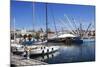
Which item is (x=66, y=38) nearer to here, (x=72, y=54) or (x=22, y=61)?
(x=72, y=54)

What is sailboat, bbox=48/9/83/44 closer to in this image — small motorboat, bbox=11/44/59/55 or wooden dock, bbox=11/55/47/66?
small motorboat, bbox=11/44/59/55

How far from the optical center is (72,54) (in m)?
3.02

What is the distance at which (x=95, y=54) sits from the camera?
3154 millimetres

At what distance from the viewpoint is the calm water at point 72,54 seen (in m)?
2.92

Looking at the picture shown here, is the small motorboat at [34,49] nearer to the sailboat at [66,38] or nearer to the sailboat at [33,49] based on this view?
the sailboat at [33,49]

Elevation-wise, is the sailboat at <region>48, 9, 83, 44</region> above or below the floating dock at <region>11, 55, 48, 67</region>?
above

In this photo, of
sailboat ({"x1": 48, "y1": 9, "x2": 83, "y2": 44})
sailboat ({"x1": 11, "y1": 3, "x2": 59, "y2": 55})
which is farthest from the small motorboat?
sailboat ({"x1": 48, "y1": 9, "x2": 83, "y2": 44})

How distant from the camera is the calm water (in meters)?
2.92

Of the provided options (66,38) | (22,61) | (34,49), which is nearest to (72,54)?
(66,38)

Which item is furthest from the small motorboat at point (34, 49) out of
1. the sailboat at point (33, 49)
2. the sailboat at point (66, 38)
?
the sailboat at point (66, 38)

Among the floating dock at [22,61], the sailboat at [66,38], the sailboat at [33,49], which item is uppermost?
the sailboat at [66,38]
